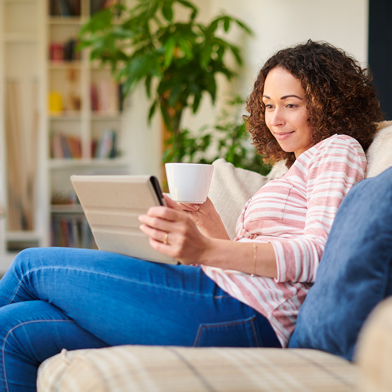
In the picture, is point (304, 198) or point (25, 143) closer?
point (304, 198)

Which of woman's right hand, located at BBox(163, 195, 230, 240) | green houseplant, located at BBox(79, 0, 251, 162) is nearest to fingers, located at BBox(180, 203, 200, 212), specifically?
woman's right hand, located at BBox(163, 195, 230, 240)

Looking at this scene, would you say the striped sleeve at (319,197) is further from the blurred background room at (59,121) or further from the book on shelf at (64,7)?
the book on shelf at (64,7)

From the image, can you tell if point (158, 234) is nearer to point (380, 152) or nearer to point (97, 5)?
point (380, 152)

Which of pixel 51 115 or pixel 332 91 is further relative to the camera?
pixel 51 115

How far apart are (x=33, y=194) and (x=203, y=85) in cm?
209

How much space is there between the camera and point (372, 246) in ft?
2.51

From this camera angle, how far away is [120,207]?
99cm

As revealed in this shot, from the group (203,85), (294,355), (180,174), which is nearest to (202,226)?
(180,174)

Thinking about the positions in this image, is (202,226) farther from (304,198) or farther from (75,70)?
(75,70)

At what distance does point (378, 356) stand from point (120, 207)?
0.66 metres

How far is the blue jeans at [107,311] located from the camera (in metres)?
0.96

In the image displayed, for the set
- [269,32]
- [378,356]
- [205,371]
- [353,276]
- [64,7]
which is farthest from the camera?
[64,7]

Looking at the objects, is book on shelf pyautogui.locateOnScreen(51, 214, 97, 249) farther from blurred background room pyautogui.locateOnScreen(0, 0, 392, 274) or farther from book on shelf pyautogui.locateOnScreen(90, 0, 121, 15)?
book on shelf pyautogui.locateOnScreen(90, 0, 121, 15)

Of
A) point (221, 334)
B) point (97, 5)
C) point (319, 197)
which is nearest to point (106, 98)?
point (97, 5)
